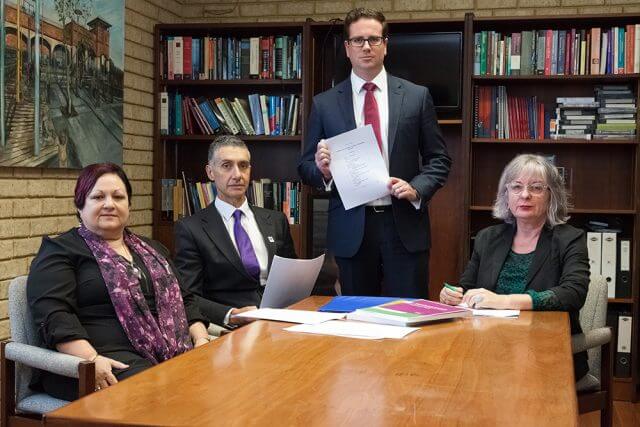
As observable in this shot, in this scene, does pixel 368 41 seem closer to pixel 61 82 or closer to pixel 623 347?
pixel 61 82

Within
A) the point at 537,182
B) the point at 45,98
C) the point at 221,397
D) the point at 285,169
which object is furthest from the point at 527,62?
the point at 221,397

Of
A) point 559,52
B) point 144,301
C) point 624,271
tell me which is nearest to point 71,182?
point 144,301

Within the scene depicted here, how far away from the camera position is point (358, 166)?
3127mm

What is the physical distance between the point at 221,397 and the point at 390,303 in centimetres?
113

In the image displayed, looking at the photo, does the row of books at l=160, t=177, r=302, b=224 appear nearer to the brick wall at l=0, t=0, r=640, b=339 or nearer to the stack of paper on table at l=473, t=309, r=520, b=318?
the brick wall at l=0, t=0, r=640, b=339

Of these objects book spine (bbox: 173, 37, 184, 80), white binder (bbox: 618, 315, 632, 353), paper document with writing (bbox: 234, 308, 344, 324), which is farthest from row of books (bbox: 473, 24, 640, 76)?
paper document with writing (bbox: 234, 308, 344, 324)

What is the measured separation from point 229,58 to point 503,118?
163 centimetres

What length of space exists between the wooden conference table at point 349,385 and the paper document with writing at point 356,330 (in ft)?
0.15

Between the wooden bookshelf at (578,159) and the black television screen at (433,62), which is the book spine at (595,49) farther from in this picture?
the black television screen at (433,62)

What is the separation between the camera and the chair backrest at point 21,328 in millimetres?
2449

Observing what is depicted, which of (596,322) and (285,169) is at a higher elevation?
(285,169)

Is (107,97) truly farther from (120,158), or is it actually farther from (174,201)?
(174,201)

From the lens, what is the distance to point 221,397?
1.41 meters

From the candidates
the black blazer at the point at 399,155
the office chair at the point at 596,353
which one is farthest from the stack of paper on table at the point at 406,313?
the black blazer at the point at 399,155
